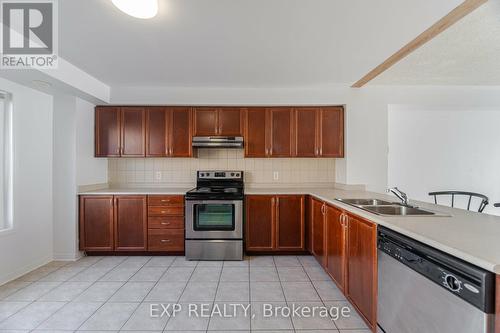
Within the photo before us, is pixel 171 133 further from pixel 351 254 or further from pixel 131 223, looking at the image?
pixel 351 254

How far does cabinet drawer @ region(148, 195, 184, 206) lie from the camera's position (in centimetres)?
329

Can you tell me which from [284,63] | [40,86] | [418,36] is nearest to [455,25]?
[418,36]

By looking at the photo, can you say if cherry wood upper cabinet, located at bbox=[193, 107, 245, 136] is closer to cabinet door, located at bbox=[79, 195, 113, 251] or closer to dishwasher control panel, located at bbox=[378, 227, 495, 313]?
cabinet door, located at bbox=[79, 195, 113, 251]

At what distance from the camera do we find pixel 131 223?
10.8 ft

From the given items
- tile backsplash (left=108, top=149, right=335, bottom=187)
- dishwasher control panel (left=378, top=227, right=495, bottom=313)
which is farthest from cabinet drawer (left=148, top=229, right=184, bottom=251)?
dishwasher control panel (left=378, top=227, right=495, bottom=313)

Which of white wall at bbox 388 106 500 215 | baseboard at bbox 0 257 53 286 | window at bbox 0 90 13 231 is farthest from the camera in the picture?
white wall at bbox 388 106 500 215

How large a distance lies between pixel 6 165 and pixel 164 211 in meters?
1.73

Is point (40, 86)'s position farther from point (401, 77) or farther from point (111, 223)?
point (401, 77)

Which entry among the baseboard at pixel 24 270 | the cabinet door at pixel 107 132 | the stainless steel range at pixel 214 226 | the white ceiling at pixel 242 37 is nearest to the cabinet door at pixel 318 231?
the stainless steel range at pixel 214 226

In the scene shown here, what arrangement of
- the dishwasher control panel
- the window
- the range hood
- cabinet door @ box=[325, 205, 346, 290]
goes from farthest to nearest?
the range hood → the window → cabinet door @ box=[325, 205, 346, 290] → the dishwasher control panel

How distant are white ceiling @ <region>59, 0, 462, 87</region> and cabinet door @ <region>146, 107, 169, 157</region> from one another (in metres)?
0.59

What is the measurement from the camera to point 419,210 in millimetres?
1970

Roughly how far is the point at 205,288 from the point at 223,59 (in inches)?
89.6

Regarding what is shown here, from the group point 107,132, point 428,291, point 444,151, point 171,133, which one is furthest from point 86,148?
point 444,151
